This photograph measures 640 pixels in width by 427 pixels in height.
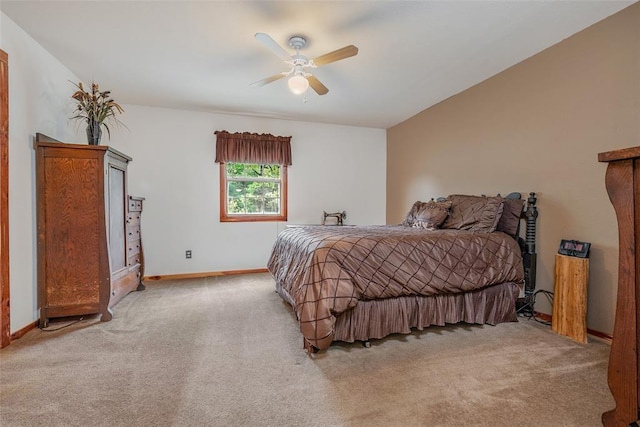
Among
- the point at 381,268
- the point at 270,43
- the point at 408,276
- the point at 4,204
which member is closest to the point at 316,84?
the point at 270,43

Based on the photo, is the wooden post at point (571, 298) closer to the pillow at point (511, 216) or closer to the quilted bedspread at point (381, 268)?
Result: the quilted bedspread at point (381, 268)

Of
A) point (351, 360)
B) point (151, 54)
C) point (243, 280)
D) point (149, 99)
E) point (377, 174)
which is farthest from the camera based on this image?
point (377, 174)

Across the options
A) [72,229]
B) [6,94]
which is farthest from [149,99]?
[72,229]

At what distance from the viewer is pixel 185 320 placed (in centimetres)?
275

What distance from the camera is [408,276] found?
231cm

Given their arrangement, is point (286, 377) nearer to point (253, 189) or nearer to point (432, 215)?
point (432, 215)

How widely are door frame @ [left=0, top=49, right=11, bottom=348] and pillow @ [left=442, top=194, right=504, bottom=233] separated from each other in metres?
3.79

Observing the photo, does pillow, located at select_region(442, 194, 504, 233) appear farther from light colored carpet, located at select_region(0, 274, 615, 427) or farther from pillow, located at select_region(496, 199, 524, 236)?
light colored carpet, located at select_region(0, 274, 615, 427)

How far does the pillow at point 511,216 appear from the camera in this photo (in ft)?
9.43

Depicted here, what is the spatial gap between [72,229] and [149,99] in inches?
84.6

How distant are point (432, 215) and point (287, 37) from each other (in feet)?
7.46

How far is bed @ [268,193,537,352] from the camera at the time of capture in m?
2.09

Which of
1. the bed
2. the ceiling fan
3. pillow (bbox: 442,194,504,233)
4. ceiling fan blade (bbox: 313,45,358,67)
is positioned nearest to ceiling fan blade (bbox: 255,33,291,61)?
the ceiling fan

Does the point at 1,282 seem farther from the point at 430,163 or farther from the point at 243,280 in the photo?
the point at 430,163
